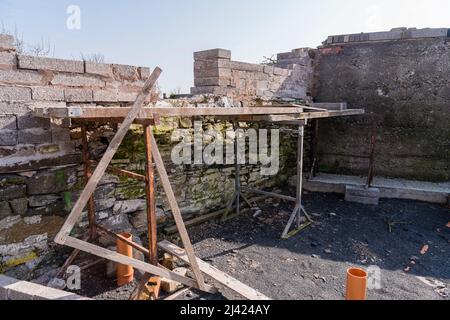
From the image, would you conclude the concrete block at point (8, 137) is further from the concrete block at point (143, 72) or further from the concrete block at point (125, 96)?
the concrete block at point (143, 72)

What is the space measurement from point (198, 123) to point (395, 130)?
480 cm

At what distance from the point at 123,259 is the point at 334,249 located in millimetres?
3030

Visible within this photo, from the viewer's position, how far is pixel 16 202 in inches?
123

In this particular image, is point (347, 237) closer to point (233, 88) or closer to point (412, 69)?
point (233, 88)

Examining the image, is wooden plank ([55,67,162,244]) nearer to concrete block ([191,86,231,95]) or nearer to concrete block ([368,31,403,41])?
concrete block ([191,86,231,95])

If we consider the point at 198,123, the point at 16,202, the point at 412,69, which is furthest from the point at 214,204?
the point at 412,69

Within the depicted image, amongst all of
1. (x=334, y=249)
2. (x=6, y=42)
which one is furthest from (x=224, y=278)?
(x=6, y=42)

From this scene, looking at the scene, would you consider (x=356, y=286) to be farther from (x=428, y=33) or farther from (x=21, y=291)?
(x=428, y=33)

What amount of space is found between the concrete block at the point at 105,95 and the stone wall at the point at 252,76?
162 cm

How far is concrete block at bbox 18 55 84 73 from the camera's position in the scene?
10.1 ft

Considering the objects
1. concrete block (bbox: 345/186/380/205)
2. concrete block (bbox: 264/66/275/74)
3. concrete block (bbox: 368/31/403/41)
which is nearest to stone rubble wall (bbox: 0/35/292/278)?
concrete block (bbox: 264/66/275/74)

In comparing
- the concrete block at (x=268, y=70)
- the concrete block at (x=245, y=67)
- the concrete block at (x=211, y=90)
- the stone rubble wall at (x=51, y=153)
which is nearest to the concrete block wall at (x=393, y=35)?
the concrete block at (x=268, y=70)

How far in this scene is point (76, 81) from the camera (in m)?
3.47

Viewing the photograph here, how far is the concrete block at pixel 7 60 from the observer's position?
297cm
